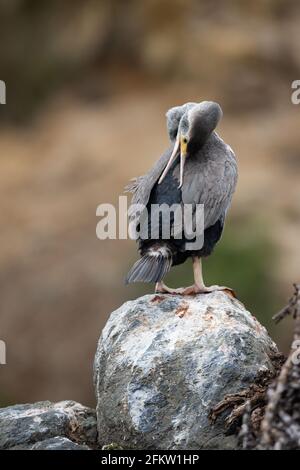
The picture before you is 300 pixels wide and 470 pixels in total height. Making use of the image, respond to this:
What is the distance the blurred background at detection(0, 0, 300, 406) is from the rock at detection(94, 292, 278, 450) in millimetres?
13022

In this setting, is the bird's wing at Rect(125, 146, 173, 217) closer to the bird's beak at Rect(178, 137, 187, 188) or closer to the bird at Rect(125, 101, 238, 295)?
the bird at Rect(125, 101, 238, 295)

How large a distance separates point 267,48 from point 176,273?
360 inches

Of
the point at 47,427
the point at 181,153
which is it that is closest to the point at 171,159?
the point at 181,153

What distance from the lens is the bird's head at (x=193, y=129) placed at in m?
10.0

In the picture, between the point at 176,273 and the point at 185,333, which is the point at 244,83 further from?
the point at 185,333

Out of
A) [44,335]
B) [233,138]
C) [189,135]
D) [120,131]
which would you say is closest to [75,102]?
[120,131]

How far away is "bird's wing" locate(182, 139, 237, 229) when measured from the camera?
32.3 feet

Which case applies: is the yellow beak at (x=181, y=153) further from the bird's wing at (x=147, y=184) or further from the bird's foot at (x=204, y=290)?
the bird's foot at (x=204, y=290)

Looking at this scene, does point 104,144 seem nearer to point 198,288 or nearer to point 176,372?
point 198,288

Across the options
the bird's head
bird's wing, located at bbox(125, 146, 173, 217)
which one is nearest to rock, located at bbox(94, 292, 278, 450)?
bird's wing, located at bbox(125, 146, 173, 217)

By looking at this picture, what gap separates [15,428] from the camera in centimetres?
922

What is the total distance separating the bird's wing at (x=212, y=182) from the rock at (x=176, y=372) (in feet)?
2.71

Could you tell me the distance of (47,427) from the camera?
925cm

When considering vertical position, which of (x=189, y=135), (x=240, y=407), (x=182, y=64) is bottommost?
(x=240, y=407)
